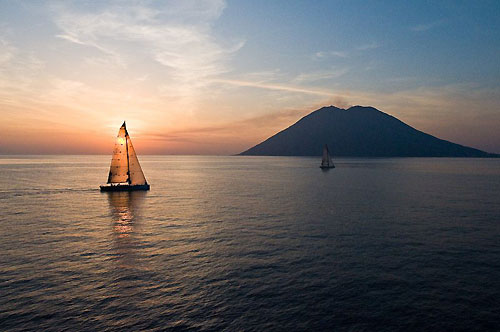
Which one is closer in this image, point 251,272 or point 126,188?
point 251,272

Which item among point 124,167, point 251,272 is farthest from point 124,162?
point 251,272

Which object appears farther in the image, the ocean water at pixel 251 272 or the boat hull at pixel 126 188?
the boat hull at pixel 126 188

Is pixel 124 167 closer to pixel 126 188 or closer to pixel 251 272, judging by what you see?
pixel 126 188

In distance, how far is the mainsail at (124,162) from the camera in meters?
77.7

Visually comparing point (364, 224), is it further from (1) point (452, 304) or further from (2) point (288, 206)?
(1) point (452, 304)

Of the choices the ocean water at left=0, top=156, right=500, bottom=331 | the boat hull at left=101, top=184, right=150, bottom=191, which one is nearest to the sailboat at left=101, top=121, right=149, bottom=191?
the boat hull at left=101, top=184, right=150, bottom=191

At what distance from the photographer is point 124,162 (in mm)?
79938

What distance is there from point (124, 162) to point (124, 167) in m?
2.05

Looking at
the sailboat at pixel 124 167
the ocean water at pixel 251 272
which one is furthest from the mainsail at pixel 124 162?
the ocean water at pixel 251 272

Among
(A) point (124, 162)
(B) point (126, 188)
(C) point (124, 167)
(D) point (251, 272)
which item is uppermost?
(A) point (124, 162)

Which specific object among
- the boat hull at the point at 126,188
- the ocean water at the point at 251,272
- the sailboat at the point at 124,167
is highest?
the sailboat at the point at 124,167

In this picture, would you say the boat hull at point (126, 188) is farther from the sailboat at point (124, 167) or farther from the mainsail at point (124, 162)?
the mainsail at point (124, 162)

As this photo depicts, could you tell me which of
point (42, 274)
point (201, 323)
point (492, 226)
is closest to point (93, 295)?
point (42, 274)

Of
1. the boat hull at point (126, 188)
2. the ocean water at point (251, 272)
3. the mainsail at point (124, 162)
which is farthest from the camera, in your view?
the boat hull at point (126, 188)
